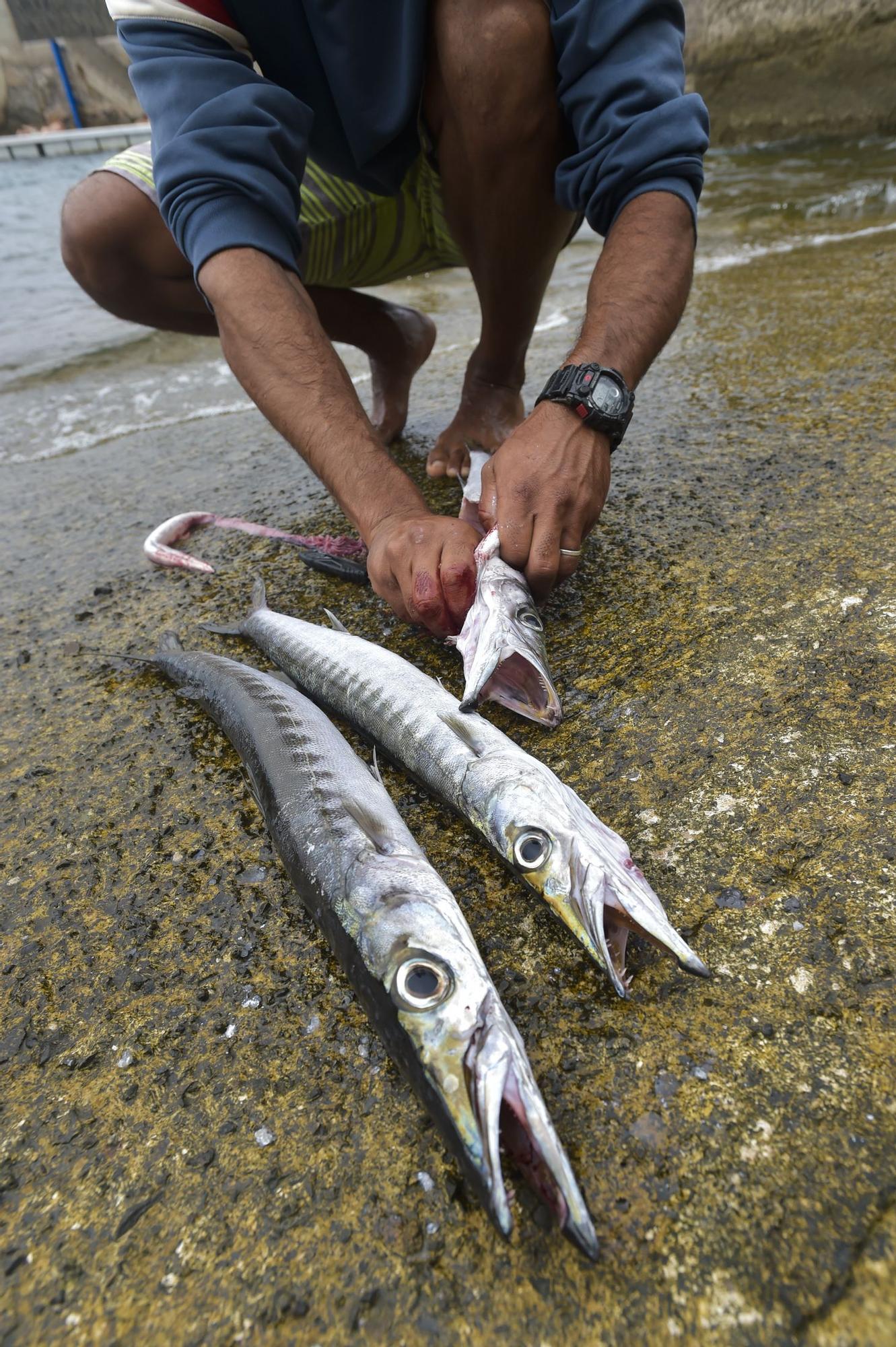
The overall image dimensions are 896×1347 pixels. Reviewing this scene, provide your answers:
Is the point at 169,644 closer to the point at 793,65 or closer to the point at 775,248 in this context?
the point at 775,248

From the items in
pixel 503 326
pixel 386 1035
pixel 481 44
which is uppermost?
pixel 481 44

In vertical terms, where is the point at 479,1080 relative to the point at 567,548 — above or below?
below

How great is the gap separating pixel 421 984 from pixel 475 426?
2.74m

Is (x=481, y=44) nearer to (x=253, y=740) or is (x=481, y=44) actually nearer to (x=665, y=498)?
(x=665, y=498)

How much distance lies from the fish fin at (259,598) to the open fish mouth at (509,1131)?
1.90m

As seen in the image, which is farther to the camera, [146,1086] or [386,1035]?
[146,1086]

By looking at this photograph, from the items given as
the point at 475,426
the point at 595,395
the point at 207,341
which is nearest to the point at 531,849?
the point at 595,395

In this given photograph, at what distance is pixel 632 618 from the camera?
232cm

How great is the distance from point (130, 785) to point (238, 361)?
4.62ft

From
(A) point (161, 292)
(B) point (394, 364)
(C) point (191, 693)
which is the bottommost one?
(C) point (191, 693)

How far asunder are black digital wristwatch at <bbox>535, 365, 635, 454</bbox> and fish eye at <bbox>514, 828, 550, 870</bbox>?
124cm

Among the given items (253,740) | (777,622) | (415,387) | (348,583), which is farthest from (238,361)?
(415,387)

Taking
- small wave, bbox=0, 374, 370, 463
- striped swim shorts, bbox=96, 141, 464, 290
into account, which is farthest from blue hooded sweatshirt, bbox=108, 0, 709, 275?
small wave, bbox=0, 374, 370, 463

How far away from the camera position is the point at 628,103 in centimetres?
237
